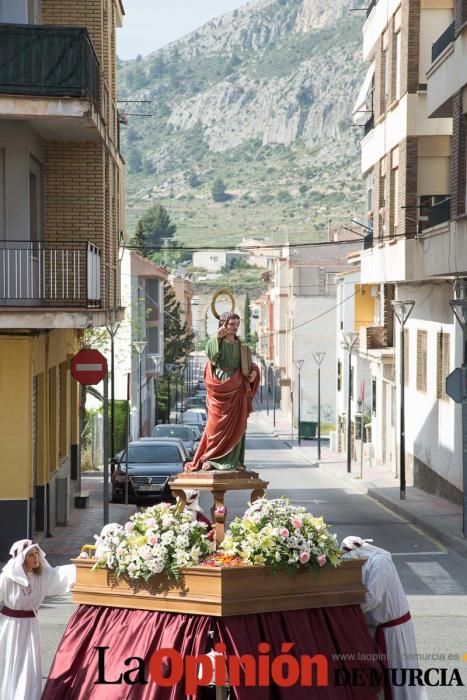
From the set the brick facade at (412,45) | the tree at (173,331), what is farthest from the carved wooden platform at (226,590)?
the tree at (173,331)

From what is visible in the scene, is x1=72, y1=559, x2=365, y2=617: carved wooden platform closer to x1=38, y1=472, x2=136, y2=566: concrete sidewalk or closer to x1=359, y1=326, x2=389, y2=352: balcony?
x1=38, y1=472, x2=136, y2=566: concrete sidewalk

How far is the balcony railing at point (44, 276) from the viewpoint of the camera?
20.7 m

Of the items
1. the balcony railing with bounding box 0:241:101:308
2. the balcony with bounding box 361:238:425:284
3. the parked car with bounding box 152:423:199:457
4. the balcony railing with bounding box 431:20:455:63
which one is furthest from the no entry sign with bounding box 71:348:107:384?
the parked car with bounding box 152:423:199:457

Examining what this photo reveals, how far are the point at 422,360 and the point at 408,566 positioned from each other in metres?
15.2

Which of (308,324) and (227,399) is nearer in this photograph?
(227,399)

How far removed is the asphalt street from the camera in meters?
14.4

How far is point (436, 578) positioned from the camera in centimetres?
1981

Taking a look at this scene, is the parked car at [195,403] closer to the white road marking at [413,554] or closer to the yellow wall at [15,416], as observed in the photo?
the white road marking at [413,554]

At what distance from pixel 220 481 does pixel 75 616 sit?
2.12 m

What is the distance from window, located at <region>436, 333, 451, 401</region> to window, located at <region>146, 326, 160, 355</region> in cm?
3499

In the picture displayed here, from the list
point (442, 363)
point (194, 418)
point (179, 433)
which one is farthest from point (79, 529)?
point (194, 418)

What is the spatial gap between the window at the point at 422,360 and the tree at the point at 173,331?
5752cm

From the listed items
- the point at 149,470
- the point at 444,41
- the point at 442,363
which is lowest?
the point at 149,470

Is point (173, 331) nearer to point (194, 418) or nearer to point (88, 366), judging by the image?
point (194, 418)
